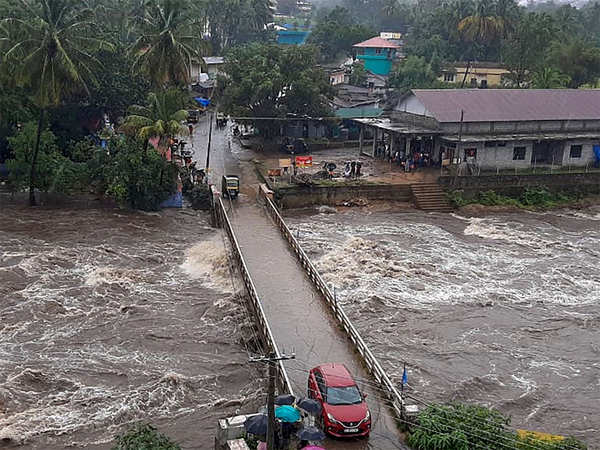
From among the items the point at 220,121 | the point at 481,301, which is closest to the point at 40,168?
the point at 220,121

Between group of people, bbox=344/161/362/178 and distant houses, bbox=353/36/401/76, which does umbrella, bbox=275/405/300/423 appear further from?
distant houses, bbox=353/36/401/76

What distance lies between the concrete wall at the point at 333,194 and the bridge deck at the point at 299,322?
7498 mm

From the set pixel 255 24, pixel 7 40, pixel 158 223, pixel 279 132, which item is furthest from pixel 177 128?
pixel 255 24

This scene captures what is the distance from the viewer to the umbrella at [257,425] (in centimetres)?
1359

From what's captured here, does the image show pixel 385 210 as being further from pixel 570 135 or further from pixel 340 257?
pixel 570 135

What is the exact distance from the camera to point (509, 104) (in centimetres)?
4338

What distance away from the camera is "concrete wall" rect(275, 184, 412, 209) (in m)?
37.7

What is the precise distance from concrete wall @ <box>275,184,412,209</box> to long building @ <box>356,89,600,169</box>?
401cm

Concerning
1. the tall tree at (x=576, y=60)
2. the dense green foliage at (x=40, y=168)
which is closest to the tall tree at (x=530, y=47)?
the tall tree at (x=576, y=60)

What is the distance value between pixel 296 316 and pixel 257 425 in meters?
7.92

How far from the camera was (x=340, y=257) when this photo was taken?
30.4m

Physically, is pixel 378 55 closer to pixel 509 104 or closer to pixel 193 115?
pixel 193 115

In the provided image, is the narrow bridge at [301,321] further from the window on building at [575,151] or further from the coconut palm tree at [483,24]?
the coconut palm tree at [483,24]

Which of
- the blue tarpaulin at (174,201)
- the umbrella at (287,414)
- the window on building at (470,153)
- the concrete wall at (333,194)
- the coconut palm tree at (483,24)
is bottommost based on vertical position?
the umbrella at (287,414)
